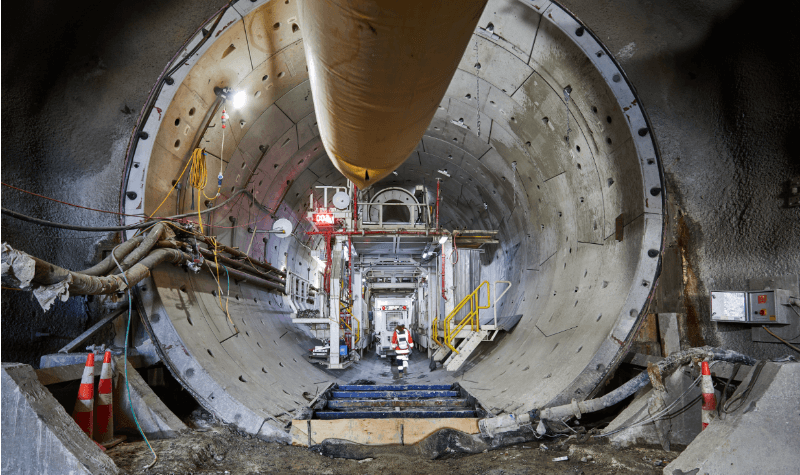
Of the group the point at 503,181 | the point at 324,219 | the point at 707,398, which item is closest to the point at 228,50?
the point at 324,219

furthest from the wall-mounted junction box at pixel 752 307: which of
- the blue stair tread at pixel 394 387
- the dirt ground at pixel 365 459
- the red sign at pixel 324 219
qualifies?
the red sign at pixel 324 219

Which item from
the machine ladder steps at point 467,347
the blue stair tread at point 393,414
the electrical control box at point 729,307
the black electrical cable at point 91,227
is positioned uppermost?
the black electrical cable at point 91,227

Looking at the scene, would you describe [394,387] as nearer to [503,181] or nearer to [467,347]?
[467,347]

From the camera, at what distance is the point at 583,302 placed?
19.5ft

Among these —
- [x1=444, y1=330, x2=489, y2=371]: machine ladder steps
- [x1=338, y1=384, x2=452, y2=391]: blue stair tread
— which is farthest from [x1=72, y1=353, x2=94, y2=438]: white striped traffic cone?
[x1=444, y1=330, x2=489, y2=371]: machine ladder steps

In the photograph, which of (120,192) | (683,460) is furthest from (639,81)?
(120,192)

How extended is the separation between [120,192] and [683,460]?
17.6 feet

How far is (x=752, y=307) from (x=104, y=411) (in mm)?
5805

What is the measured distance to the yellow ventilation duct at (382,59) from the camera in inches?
60.4

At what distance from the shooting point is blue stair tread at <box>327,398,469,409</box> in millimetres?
5973

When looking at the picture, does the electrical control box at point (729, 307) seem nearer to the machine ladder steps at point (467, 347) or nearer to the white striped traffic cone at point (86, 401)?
the machine ladder steps at point (467, 347)

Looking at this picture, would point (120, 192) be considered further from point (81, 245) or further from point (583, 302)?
point (583, 302)

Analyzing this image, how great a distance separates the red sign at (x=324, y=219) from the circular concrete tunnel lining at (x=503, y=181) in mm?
1505

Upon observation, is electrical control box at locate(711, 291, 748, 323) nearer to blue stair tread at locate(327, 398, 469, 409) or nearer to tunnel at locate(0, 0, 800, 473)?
tunnel at locate(0, 0, 800, 473)
